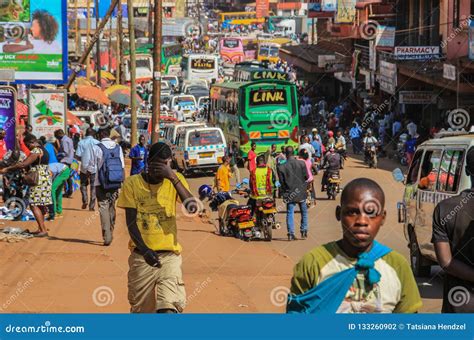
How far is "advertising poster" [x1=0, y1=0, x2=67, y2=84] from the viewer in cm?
3009

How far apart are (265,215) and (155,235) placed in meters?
10.8

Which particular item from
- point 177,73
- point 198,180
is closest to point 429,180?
point 198,180

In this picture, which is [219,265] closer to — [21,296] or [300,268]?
[21,296]

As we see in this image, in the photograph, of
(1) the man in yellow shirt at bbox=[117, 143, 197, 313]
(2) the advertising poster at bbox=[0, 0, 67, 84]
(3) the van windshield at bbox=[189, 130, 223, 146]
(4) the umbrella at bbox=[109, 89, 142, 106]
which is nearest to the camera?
(1) the man in yellow shirt at bbox=[117, 143, 197, 313]

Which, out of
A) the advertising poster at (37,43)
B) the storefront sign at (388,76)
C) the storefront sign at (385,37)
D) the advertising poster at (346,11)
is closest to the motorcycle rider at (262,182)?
the advertising poster at (37,43)

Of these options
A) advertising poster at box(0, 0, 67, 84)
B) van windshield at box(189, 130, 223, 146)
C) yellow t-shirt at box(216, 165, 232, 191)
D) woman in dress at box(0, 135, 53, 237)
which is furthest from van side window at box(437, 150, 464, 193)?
van windshield at box(189, 130, 223, 146)

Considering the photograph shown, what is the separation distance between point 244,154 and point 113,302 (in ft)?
80.1

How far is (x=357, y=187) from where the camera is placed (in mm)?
5129

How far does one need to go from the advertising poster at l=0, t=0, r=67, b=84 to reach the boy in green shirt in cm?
2559

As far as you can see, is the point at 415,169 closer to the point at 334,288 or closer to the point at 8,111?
the point at 8,111

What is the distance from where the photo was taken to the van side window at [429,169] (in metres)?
13.7
